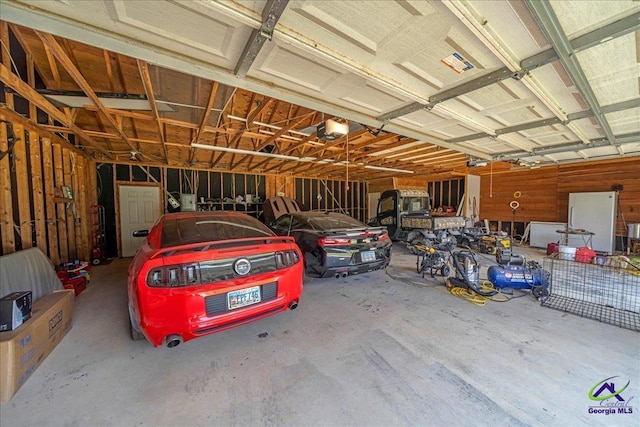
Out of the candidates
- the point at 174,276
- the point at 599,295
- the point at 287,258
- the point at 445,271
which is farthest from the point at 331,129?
the point at 599,295

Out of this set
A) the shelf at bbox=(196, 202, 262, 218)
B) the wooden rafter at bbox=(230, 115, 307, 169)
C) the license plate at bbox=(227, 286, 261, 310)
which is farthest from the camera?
the shelf at bbox=(196, 202, 262, 218)

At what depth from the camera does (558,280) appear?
4.28 m

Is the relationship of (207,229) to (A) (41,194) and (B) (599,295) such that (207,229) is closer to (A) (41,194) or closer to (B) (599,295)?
(A) (41,194)

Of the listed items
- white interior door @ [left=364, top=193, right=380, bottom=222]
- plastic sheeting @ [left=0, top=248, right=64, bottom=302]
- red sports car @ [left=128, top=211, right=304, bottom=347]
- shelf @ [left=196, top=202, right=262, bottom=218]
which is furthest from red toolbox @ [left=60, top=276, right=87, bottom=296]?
white interior door @ [left=364, top=193, right=380, bottom=222]

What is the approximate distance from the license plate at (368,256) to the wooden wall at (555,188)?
20.2 feet

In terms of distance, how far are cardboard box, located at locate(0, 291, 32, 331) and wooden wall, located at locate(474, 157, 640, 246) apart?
9.92m

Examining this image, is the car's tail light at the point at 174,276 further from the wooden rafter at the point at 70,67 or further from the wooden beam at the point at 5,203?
the wooden beam at the point at 5,203

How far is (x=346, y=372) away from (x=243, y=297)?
3.54ft

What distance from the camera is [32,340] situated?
1902 mm

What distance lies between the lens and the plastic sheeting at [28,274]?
2.56 m

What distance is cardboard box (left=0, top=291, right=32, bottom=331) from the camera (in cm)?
177

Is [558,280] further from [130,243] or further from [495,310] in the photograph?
[130,243]

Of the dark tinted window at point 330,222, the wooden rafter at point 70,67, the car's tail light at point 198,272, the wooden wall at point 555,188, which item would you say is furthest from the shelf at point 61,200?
the wooden wall at point 555,188

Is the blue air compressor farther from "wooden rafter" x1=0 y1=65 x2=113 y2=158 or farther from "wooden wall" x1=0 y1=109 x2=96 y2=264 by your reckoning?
"wooden wall" x1=0 y1=109 x2=96 y2=264
